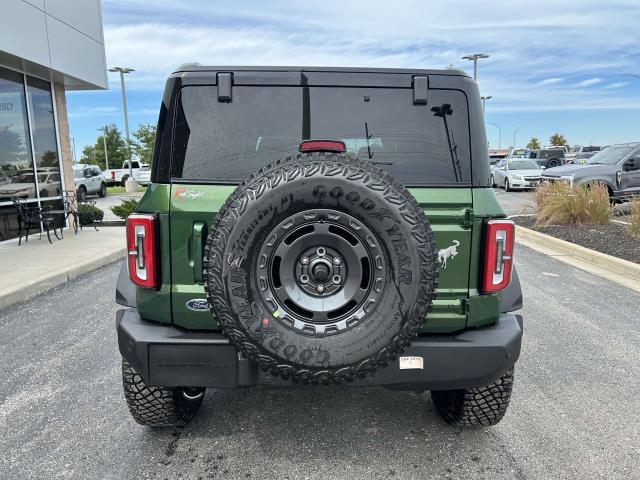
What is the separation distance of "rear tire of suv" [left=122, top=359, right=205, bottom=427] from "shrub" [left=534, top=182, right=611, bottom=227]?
10040 mm

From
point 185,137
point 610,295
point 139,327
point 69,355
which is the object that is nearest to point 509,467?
point 139,327

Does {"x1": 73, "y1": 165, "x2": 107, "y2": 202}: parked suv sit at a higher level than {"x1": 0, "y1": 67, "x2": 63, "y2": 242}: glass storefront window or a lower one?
lower

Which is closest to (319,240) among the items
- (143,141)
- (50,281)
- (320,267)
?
(320,267)

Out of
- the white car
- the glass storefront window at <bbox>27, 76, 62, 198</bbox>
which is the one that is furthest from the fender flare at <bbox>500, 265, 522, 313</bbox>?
the white car

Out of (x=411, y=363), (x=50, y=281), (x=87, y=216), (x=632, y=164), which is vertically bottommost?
(x=50, y=281)

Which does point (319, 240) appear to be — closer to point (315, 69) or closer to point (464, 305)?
point (464, 305)

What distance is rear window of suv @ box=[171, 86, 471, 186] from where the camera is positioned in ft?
8.23

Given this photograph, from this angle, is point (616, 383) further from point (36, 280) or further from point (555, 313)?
point (36, 280)

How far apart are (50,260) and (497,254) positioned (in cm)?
740

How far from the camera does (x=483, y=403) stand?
9.25 ft

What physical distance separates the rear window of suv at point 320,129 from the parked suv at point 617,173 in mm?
11867

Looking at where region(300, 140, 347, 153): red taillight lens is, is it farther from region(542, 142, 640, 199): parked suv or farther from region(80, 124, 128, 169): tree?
region(80, 124, 128, 169): tree

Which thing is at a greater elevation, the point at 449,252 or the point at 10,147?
the point at 10,147

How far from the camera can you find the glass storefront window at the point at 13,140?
962cm
